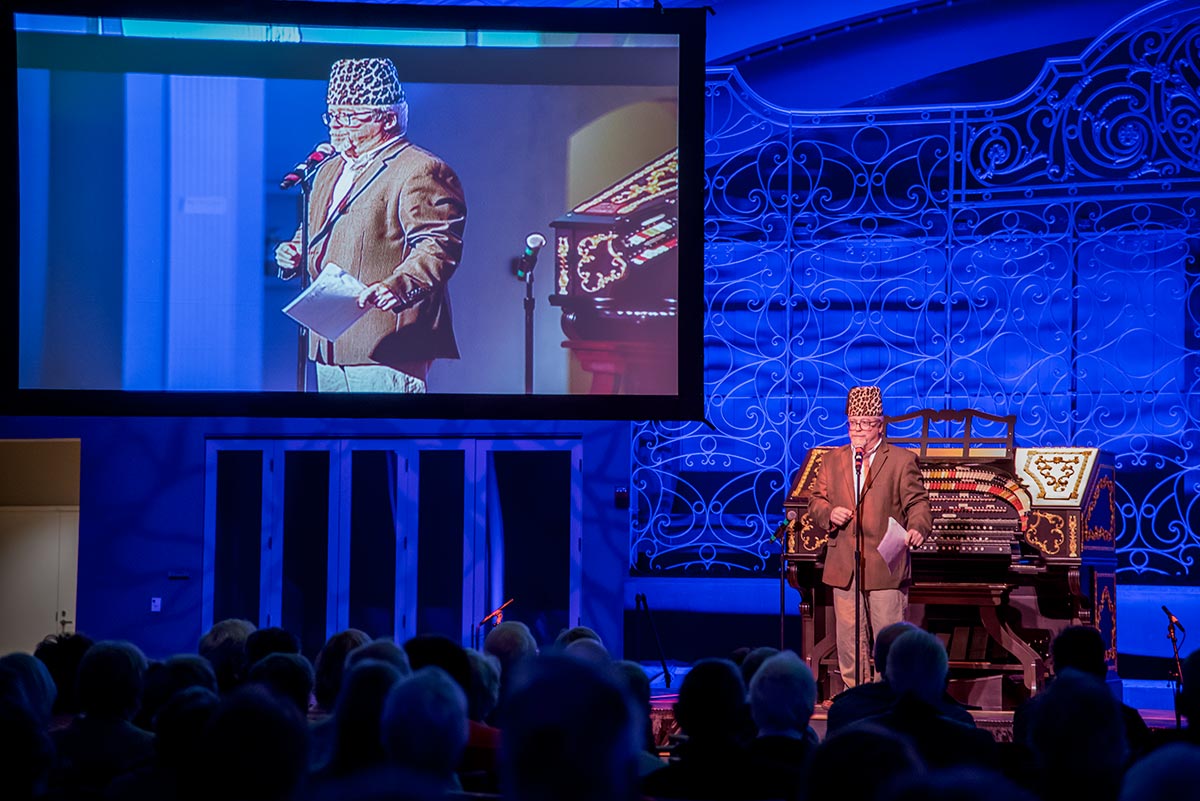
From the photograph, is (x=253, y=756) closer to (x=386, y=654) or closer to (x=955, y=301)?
(x=386, y=654)

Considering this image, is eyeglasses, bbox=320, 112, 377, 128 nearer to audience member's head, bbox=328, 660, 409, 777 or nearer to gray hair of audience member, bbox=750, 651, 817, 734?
gray hair of audience member, bbox=750, 651, 817, 734

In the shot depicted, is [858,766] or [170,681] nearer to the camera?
[858,766]

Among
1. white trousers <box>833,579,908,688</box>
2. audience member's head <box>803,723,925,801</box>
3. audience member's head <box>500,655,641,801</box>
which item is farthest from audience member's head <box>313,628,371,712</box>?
white trousers <box>833,579,908,688</box>

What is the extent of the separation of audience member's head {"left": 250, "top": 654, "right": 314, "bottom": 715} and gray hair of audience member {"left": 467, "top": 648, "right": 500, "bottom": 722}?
1.41 ft

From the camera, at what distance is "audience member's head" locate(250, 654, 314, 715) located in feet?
12.0

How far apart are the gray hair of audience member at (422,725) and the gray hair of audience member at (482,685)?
1226mm

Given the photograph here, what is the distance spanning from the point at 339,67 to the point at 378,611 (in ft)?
12.6

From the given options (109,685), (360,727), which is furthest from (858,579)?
(360,727)

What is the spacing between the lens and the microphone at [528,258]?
296 inches

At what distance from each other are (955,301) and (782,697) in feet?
23.0

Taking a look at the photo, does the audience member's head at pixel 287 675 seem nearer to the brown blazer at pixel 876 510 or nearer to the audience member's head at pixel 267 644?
the audience member's head at pixel 267 644

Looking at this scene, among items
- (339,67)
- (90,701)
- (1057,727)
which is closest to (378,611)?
(339,67)

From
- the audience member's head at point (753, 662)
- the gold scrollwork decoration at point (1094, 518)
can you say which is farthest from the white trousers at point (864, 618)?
the audience member's head at point (753, 662)

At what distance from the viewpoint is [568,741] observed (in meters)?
1.55
